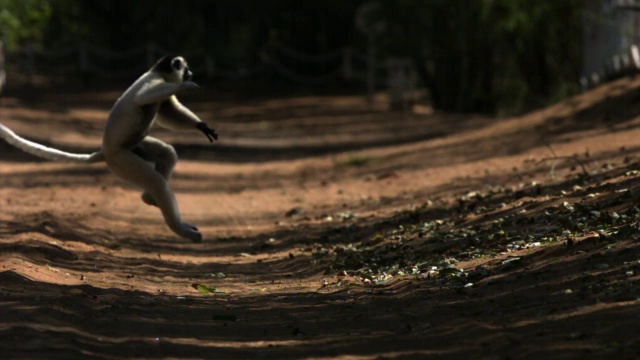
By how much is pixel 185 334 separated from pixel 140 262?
3.67 m

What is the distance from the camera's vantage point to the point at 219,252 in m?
12.9

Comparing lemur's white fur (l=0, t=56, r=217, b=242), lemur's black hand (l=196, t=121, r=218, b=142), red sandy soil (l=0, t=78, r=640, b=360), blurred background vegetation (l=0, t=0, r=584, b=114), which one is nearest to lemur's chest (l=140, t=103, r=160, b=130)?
lemur's white fur (l=0, t=56, r=217, b=242)

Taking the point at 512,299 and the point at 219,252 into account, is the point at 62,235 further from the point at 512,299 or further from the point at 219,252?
the point at 512,299

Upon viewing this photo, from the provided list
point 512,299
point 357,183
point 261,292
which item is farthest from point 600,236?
point 357,183

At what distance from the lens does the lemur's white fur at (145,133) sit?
11258 mm

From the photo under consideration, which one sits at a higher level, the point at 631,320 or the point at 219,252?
the point at 631,320

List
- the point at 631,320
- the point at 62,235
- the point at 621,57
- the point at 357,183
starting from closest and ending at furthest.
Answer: the point at 631,320 < the point at 62,235 < the point at 357,183 < the point at 621,57

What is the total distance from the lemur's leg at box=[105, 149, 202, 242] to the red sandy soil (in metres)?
0.35

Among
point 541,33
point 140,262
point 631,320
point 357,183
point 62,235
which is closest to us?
point 631,320

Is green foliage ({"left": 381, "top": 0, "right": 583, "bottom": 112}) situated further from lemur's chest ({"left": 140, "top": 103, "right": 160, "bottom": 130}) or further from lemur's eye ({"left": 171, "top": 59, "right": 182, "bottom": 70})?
lemur's chest ({"left": 140, "top": 103, "right": 160, "bottom": 130})

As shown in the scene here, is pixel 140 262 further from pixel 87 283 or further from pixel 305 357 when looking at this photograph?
pixel 305 357

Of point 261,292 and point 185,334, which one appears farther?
point 261,292

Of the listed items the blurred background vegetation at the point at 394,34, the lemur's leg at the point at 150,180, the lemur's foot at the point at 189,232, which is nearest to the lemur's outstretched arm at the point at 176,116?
the lemur's leg at the point at 150,180

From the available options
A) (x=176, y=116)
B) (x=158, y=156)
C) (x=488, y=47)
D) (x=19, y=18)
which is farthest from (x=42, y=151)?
(x=19, y=18)
